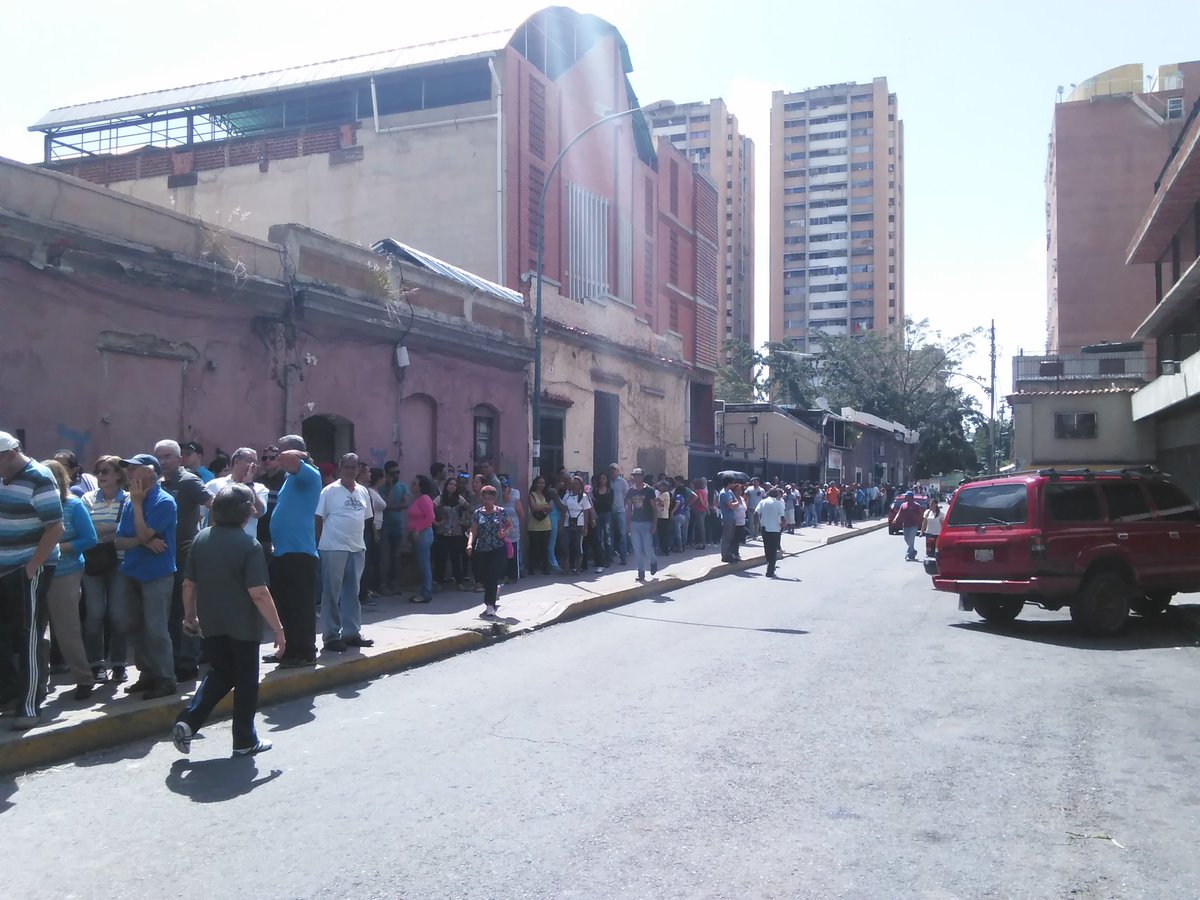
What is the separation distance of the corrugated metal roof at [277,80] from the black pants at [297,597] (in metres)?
20.8

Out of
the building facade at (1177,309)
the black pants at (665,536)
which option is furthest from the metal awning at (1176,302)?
the black pants at (665,536)

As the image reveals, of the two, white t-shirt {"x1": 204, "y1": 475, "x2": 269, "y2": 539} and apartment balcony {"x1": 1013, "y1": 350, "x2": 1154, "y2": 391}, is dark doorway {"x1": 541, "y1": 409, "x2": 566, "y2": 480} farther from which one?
apartment balcony {"x1": 1013, "y1": 350, "x2": 1154, "y2": 391}

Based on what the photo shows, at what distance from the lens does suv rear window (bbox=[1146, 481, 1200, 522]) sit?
1202cm

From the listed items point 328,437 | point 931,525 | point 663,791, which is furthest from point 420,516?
point 931,525

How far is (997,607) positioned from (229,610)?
9.72 metres

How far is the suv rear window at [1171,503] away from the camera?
12.0 m

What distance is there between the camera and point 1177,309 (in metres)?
29.2

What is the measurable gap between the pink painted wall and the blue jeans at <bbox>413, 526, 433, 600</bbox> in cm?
217

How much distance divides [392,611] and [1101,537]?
8232 mm

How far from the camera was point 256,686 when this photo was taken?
6262 mm

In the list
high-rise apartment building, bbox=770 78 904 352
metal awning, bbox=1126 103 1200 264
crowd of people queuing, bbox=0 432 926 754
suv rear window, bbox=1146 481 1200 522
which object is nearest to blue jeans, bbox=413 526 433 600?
crowd of people queuing, bbox=0 432 926 754

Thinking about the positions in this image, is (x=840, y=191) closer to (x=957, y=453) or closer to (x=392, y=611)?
(x=957, y=453)

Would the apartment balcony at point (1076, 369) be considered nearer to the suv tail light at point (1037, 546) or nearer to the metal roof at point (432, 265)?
the metal roof at point (432, 265)

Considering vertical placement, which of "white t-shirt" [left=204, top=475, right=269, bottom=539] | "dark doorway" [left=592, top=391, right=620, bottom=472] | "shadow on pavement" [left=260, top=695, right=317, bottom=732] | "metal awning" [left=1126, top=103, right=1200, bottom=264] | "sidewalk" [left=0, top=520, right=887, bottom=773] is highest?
"metal awning" [left=1126, top=103, right=1200, bottom=264]
